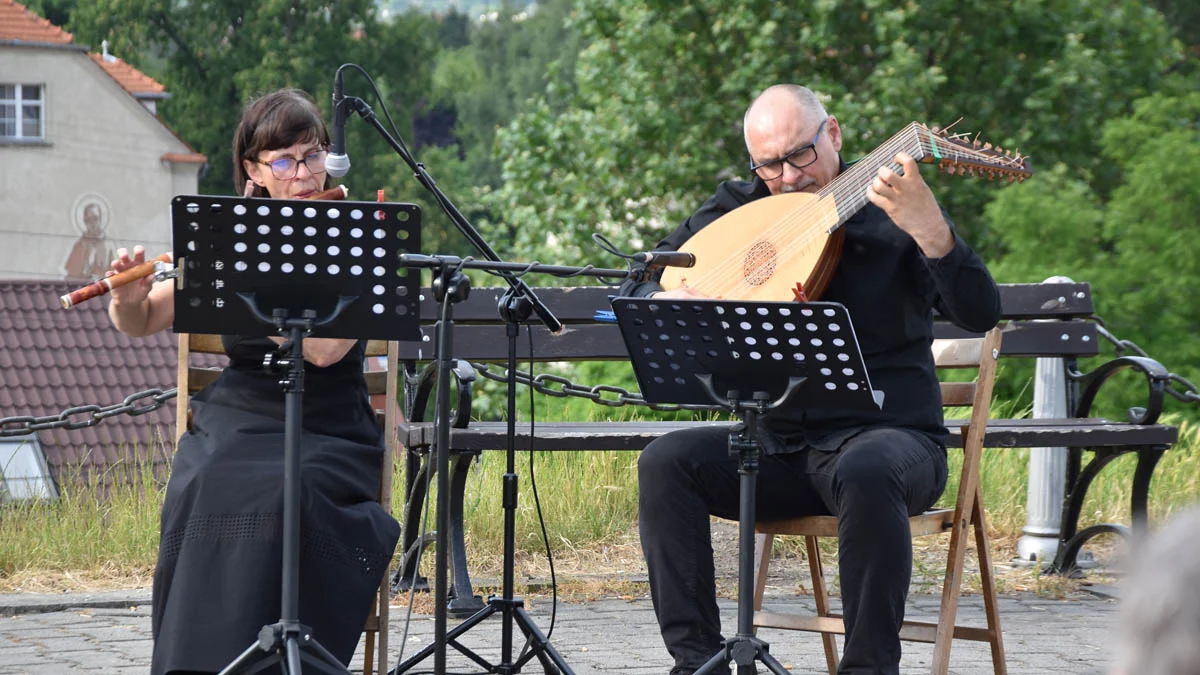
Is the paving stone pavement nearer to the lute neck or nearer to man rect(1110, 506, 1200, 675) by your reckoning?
the lute neck

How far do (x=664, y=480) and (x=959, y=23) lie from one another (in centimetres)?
1541

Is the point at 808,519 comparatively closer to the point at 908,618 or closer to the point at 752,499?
the point at 752,499

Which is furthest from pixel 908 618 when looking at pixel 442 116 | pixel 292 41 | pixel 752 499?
pixel 442 116

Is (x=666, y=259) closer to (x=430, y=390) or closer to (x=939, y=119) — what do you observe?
(x=430, y=390)

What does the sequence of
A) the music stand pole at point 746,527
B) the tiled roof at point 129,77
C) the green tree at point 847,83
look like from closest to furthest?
1. the music stand pole at point 746,527
2. the green tree at point 847,83
3. the tiled roof at point 129,77

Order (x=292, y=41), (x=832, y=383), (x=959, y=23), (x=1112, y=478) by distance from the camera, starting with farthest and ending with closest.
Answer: (x=292, y=41), (x=959, y=23), (x=1112, y=478), (x=832, y=383)

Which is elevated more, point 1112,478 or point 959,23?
point 959,23

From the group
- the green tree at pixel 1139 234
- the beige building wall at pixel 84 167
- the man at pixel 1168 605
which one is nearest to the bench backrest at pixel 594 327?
the man at pixel 1168 605

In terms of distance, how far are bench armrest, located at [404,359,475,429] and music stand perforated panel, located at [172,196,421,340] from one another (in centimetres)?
137

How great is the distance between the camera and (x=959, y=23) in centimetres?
1783

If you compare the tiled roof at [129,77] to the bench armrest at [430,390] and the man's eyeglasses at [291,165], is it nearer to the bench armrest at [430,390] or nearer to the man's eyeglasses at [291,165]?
the bench armrest at [430,390]

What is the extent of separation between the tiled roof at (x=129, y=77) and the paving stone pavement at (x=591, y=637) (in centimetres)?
2995

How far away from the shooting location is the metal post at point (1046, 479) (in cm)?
556

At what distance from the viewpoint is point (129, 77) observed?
113 feet
